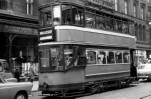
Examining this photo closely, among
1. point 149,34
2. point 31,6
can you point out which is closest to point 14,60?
point 31,6

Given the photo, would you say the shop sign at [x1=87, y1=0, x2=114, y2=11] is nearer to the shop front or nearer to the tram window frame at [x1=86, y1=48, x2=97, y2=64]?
the shop front

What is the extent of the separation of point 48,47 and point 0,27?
28.6 ft

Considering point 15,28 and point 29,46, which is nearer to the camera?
point 15,28

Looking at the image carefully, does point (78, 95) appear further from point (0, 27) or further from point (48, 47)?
point (0, 27)

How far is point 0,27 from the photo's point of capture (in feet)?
66.2

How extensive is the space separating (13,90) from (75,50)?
14.1ft

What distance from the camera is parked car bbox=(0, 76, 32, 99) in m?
10.3

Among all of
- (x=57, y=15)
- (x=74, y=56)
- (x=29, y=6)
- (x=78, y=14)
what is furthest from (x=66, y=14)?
(x=29, y=6)

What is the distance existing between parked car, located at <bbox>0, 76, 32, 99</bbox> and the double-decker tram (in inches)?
58.4

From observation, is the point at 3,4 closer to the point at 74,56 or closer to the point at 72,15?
the point at 72,15

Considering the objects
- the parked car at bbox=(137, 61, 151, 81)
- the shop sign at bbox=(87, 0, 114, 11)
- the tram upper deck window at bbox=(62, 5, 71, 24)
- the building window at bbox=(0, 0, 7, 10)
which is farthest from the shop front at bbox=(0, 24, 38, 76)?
the parked car at bbox=(137, 61, 151, 81)

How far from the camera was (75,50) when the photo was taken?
13492 mm

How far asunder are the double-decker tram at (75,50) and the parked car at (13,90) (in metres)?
1.48

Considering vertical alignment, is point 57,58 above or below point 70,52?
below
